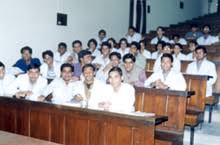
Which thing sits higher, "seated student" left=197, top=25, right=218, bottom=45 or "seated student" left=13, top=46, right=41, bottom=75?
"seated student" left=197, top=25, right=218, bottom=45

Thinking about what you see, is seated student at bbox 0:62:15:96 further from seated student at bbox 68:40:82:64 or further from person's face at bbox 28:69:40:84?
seated student at bbox 68:40:82:64

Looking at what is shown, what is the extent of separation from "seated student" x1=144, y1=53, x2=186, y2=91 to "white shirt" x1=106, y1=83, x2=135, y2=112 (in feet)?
2.20

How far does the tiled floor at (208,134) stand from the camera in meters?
3.93

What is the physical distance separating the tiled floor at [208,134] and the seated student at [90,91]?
127cm

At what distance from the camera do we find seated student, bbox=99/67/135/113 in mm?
3225

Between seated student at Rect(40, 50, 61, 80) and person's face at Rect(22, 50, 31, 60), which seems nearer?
seated student at Rect(40, 50, 61, 80)

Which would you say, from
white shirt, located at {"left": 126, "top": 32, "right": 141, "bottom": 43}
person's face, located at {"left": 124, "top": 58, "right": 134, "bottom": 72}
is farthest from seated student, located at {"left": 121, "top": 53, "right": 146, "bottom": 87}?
white shirt, located at {"left": 126, "top": 32, "right": 141, "bottom": 43}

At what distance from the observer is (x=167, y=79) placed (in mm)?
4055

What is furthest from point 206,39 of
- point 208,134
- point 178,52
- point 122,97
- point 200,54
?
point 122,97

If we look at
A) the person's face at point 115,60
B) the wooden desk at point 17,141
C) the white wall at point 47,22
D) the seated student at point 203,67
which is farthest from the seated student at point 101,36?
the wooden desk at point 17,141

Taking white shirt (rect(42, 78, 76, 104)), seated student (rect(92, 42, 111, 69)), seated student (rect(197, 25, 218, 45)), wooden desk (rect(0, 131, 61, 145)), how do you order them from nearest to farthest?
wooden desk (rect(0, 131, 61, 145))
white shirt (rect(42, 78, 76, 104))
seated student (rect(92, 42, 111, 69))
seated student (rect(197, 25, 218, 45))

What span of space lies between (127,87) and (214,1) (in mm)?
10307

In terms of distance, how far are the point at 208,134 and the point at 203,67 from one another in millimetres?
1022

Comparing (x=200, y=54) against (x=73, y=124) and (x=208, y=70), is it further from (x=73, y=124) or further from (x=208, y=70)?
(x=73, y=124)
